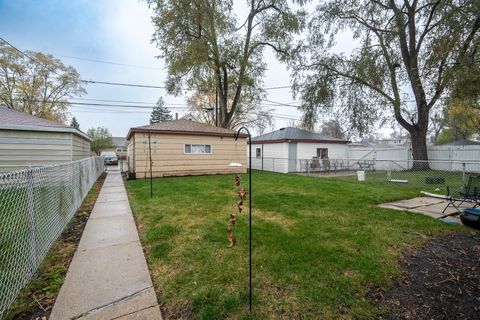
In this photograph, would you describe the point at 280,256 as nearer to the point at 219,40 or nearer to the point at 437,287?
the point at 437,287

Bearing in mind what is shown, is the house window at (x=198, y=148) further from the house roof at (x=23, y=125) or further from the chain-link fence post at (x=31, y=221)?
the chain-link fence post at (x=31, y=221)

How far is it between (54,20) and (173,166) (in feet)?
27.5

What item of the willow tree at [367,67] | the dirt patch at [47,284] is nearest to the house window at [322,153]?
the willow tree at [367,67]

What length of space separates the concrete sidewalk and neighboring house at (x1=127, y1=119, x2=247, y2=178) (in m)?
7.09

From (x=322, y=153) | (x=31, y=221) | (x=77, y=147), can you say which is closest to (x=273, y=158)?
(x=322, y=153)

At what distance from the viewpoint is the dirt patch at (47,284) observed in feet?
6.37

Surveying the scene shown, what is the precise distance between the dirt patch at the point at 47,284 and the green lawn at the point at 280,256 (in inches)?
35.9

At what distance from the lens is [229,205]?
545cm

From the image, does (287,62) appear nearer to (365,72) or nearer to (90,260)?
(365,72)

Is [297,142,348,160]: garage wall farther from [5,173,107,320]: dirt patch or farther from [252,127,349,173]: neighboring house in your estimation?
[5,173,107,320]: dirt patch

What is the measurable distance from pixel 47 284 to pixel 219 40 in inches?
617

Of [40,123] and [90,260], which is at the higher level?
[40,123]

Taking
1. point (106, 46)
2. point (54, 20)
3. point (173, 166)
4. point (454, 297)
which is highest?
point (106, 46)

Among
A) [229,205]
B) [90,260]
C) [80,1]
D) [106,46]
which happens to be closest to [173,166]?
[229,205]
